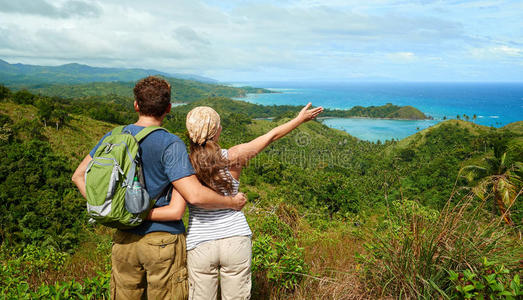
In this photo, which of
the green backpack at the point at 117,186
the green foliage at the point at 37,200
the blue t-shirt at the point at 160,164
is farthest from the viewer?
the green foliage at the point at 37,200

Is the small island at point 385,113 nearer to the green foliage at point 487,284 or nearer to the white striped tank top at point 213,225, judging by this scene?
the green foliage at point 487,284

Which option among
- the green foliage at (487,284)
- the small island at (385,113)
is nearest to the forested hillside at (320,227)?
the green foliage at (487,284)

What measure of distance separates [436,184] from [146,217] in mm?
41825

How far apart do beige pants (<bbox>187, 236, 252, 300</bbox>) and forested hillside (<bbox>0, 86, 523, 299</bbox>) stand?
2.08 ft

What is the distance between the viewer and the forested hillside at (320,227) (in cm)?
193

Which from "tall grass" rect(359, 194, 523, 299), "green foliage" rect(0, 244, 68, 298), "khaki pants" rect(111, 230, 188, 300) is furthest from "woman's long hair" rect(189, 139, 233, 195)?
"green foliage" rect(0, 244, 68, 298)

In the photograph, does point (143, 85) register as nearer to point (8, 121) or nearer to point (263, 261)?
point (263, 261)

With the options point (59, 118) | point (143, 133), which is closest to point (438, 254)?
point (143, 133)

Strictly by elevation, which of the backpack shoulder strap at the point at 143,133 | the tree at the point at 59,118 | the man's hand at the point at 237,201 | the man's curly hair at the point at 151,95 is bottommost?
the tree at the point at 59,118

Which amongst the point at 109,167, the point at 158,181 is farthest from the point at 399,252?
the point at 109,167

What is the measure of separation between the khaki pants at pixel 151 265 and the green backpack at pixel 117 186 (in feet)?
0.46

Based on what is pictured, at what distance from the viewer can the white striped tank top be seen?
64.7 inches

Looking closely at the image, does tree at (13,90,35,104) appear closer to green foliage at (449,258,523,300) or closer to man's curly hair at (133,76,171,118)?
man's curly hair at (133,76,171,118)

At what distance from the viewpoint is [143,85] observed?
5.18ft
